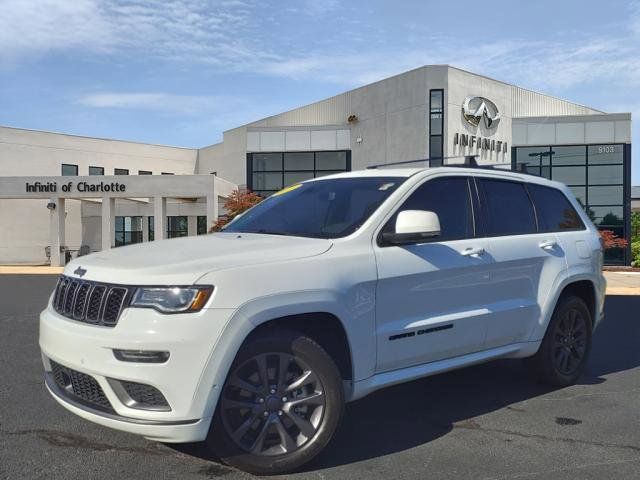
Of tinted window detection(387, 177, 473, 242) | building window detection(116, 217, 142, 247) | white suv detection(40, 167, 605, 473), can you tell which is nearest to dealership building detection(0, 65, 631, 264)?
building window detection(116, 217, 142, 247)

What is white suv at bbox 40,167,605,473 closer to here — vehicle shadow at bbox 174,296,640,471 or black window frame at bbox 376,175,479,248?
black window frame at bbox 376,175,479,248

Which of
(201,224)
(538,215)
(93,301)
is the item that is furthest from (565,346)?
(201,224)

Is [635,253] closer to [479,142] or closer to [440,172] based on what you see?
[479,142]

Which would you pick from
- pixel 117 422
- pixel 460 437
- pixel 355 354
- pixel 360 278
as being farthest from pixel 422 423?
pixel 117 422

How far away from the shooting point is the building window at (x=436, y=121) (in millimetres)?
28938

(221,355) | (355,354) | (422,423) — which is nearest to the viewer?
(221,355)

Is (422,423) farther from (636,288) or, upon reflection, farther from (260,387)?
(636,288)

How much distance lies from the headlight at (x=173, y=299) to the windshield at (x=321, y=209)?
107 cm

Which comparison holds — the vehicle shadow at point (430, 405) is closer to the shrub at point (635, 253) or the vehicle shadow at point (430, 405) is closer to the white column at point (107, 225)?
the shrub at point (635, 253)

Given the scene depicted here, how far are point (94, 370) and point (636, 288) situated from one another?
16.0 meters

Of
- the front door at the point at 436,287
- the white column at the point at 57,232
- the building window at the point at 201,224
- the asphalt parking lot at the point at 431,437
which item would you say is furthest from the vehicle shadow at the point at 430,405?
the building window at the point at 201,224

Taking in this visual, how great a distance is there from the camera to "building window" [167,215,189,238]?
1531 inches

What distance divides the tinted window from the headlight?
1.74m

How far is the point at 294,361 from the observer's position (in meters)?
3.59
